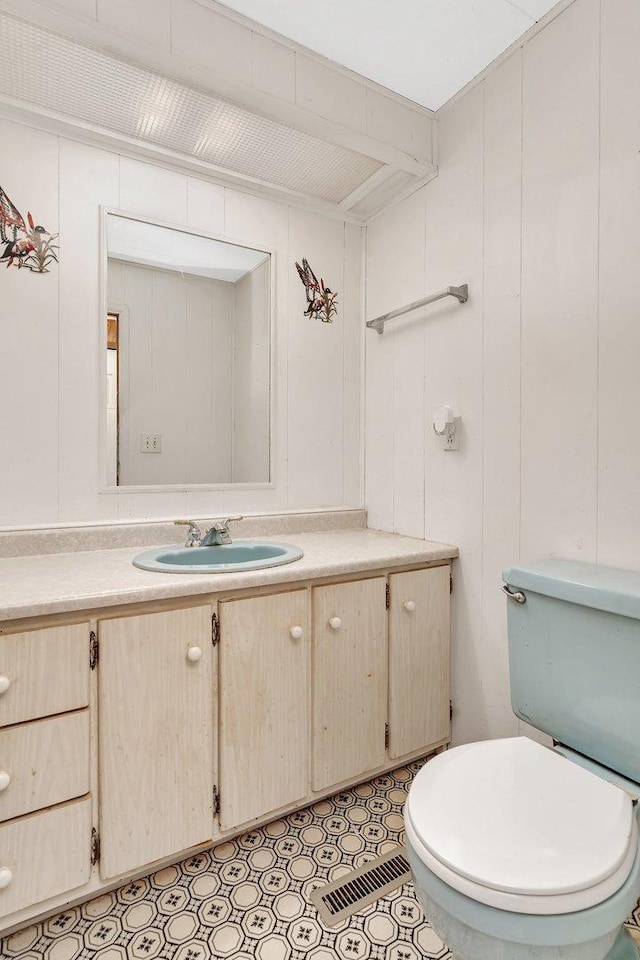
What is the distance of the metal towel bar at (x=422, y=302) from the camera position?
5.62ft

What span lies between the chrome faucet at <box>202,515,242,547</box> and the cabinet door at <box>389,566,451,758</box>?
583mm

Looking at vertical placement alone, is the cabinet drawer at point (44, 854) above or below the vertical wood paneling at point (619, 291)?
below

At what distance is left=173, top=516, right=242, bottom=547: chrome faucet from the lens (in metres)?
1.69

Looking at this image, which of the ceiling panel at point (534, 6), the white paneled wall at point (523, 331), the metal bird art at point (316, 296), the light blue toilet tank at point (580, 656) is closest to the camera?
the light blue toilet tank at point (580, 656)

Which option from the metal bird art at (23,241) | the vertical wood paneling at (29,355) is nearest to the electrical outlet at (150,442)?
the vertical wood paneling at (29,355)

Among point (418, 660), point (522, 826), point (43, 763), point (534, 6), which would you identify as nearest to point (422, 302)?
→ point (534, 6)

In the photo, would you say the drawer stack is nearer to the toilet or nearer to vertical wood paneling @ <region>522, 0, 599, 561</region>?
the toilet

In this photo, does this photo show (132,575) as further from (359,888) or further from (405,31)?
(405,31)

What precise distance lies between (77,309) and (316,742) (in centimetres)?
157

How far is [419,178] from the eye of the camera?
6.19 feet

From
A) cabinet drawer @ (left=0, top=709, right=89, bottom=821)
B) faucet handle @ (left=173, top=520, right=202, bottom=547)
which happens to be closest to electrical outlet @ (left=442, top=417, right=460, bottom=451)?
→ faucet handle @ (left=173, top=520, right=202, bottom=547)

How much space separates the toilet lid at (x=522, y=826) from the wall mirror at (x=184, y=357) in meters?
1.27

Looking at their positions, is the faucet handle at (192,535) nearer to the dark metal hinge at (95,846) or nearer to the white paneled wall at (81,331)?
the white paneled wall at (81,331)

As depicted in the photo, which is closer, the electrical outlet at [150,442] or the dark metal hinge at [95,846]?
the dark metal hinge at [95,846]
